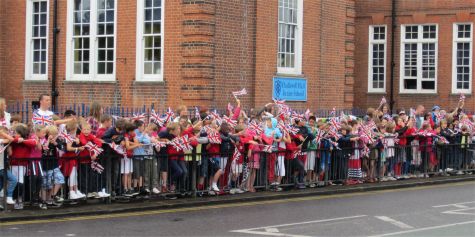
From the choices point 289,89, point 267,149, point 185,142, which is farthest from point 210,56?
point 185,142

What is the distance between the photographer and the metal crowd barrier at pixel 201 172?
15445 mm

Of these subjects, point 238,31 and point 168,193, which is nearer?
point 168,193

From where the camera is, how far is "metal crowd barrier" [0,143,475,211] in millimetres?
15445

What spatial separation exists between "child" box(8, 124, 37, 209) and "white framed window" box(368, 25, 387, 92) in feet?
77.1

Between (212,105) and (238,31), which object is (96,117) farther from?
(238,31)

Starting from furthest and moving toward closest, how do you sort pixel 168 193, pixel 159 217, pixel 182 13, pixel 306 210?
1. pixel 182 13
2. pixel 168 193
3. pixel 306 210
4. pixel 159 217

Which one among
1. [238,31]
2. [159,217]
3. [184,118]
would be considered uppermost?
[238,31]

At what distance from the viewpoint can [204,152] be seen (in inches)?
712

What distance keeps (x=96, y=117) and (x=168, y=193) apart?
7.30ft

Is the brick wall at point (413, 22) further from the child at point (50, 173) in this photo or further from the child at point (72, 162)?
the child at point (50, 173)

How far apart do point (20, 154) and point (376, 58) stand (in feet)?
78.4

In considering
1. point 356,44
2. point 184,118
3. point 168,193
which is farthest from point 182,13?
point 356,44

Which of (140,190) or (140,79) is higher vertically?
(140,79)

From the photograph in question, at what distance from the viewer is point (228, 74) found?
24344 millimetres
